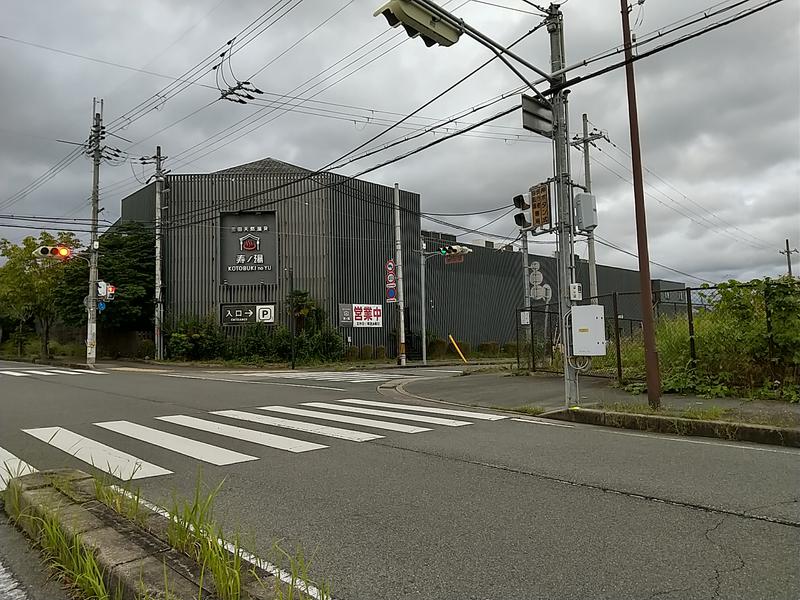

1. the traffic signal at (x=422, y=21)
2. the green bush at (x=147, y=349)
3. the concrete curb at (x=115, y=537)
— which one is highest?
the traffic signal at (x=422, y=21)

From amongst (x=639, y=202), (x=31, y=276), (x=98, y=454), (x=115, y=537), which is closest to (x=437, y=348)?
(x=31, y=276)

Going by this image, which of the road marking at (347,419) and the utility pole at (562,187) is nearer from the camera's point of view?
the road marking at (347,419)

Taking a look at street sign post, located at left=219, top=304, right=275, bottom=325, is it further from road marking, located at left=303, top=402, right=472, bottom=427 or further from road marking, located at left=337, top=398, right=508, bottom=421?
road marking, located at left=303, top=402, right=472, bottom=427

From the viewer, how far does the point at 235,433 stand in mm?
8953

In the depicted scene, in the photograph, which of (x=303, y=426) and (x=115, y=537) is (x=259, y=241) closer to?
(x=303, y=426)

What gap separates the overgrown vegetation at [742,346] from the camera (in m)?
11.0

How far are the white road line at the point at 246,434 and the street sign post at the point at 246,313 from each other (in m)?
21.8

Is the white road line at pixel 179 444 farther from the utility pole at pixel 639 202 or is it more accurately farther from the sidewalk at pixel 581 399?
the utility pole at pixel 639 202

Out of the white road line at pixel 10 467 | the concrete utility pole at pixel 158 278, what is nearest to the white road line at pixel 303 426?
the white road line at pixel 10 467

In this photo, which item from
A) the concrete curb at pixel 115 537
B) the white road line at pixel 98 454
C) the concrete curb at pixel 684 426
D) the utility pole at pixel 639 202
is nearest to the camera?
the concrete curb at pixel 115 537

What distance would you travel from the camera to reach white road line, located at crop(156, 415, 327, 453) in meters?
7.89

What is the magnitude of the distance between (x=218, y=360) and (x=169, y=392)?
16096mm

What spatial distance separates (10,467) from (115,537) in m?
3.94

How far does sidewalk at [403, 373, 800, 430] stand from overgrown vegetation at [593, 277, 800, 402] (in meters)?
0.63
